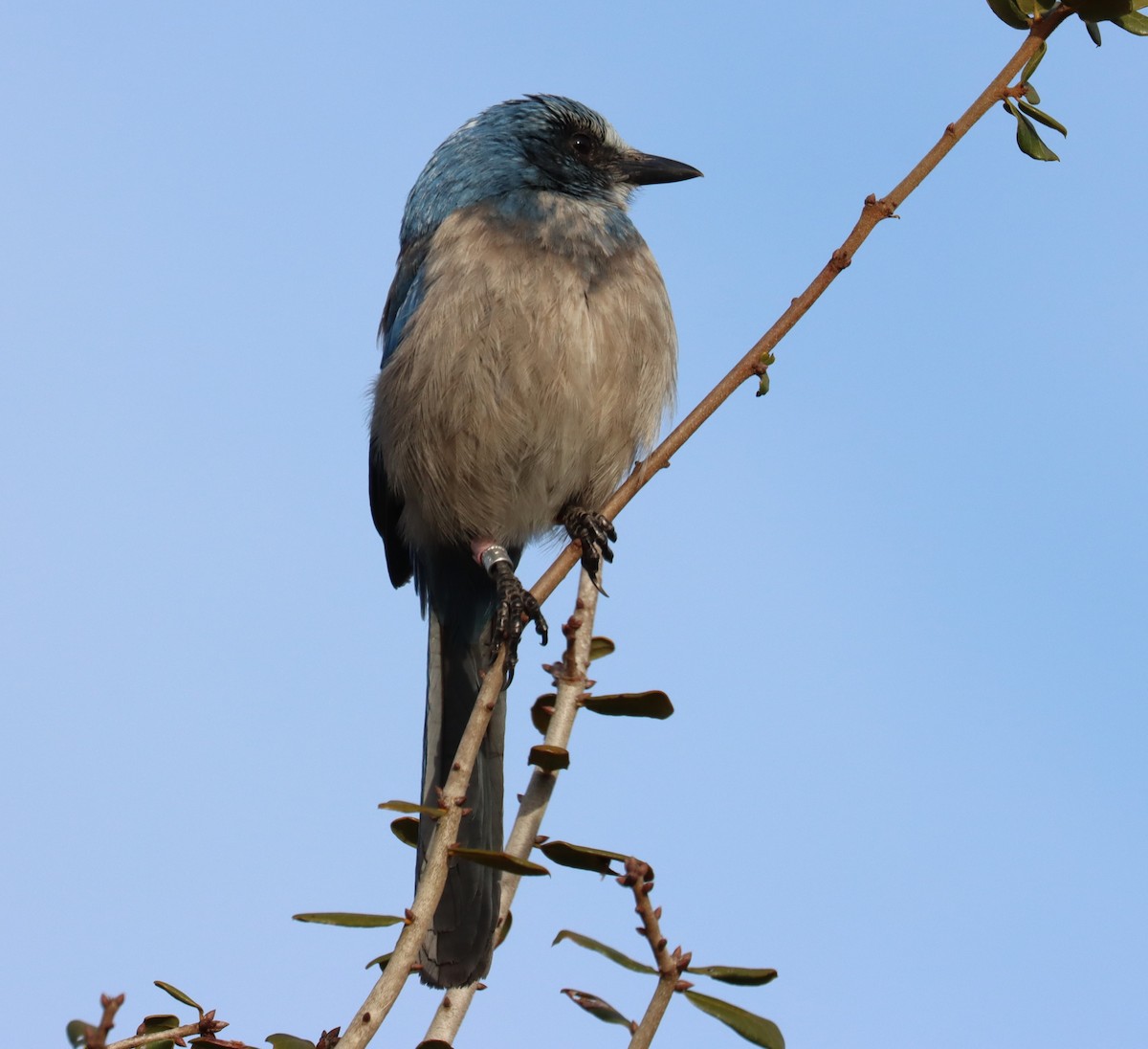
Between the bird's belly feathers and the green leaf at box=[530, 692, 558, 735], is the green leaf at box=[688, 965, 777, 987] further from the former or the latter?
the bird's belly feathers

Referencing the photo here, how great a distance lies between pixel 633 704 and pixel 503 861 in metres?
0.48

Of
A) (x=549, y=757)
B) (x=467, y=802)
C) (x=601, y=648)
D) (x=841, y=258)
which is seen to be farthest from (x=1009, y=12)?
(x=467, y=802)

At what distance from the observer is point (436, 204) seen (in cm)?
516

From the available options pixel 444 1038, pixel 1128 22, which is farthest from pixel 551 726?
pixel 1128 22

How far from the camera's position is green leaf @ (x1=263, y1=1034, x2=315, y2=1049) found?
1.98 meters

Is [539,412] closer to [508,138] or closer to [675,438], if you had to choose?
[508,138]

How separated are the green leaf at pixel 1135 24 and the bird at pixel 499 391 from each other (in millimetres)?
1962

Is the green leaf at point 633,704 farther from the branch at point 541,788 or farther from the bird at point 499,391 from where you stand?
the bird at point 499,391

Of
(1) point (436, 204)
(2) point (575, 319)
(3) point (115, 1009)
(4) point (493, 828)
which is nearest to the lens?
(3) point (115, 1009)

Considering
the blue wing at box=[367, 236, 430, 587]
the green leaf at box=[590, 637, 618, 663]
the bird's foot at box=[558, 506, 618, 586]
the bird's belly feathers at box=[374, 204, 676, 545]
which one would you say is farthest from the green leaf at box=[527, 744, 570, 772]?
the blue wing at box=[367, 236, 430, 587]

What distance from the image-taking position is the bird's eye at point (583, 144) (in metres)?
5.34

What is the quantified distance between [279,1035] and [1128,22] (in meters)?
2.44

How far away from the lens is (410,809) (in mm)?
2092

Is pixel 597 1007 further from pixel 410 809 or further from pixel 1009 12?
pixel 1009 12
